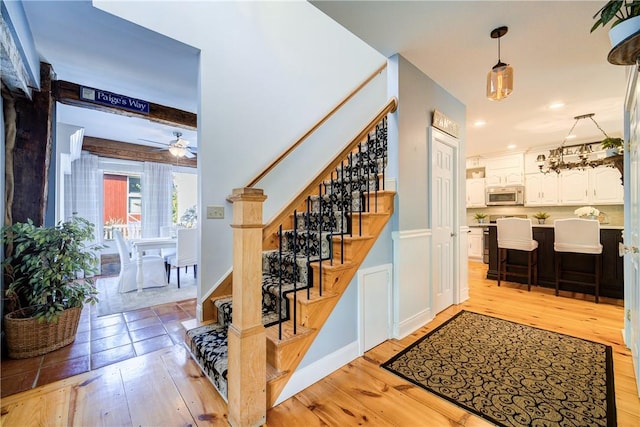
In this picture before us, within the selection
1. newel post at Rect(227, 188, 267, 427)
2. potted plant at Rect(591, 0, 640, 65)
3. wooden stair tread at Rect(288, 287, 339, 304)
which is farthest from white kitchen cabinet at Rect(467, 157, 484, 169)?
newel post at Rect(227, 188, 267, 427)

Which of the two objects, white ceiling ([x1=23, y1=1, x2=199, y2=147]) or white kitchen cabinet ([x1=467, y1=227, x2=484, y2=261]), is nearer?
white ceiling ([x1=23, y1=1, x2=199, y2=147])

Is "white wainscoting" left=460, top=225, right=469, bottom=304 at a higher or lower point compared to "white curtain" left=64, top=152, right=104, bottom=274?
lower

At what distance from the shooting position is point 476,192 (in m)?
6.60

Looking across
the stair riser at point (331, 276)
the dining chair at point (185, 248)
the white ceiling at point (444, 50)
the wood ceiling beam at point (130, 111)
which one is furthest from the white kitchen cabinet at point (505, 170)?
the dining chair at point (185, 248)

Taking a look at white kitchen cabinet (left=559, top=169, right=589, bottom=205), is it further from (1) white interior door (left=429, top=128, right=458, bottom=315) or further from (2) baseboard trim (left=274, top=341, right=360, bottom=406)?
(2) baseboard trim (left=274, top=341, right=360, bottom=406)

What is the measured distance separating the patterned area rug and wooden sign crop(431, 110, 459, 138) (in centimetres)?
211

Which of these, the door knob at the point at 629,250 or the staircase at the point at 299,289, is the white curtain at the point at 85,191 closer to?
the staircase at the point at 299,289

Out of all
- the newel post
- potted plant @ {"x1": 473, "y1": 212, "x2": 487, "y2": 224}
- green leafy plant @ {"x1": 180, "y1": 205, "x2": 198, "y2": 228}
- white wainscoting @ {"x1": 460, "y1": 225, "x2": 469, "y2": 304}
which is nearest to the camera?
the newel post

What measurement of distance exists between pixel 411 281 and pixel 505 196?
496 cm

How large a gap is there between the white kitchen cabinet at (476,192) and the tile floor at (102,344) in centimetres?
654

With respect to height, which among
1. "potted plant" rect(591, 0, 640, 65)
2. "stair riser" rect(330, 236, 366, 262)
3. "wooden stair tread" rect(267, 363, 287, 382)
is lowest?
"wooden stair tread" rect(267, 363, 287, 382)

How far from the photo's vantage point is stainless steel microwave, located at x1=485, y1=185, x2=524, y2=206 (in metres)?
5.88

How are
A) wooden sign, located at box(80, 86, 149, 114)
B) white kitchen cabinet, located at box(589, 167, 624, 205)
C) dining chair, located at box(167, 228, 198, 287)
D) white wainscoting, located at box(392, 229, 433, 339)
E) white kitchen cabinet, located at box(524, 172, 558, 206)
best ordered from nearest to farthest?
1. white wainscoting, located at box(392, 229, 433, 339)
2. wooden sign, located at box(80, 86, 149, 114)
3. dining chair, located at box(167, 228, 198, 287)
4. white kitchen cabinet, located at box(589, 167, 624, 205)
5. white kitchen cabinet, located at box(524, 172, 558, 206)

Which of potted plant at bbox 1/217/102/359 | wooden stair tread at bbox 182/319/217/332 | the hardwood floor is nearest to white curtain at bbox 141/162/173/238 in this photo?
potted plant at bbox 1/217/102/359
